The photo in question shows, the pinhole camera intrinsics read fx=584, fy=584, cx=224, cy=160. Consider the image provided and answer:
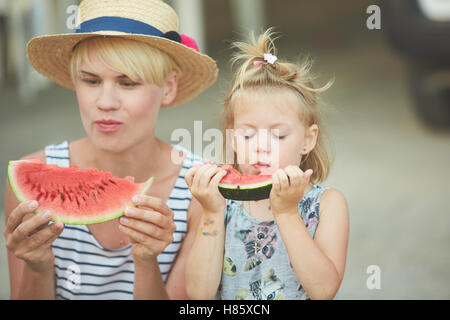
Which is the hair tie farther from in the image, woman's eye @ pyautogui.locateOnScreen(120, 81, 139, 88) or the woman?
woman's eye @ pyautogui.locateOnScreen(120, 81, 139, 88)

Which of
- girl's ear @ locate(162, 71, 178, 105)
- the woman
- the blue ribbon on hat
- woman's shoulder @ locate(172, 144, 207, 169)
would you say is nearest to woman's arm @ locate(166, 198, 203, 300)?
the woman

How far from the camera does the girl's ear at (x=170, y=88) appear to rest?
2.74m

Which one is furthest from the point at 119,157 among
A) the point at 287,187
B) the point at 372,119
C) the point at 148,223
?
the point at 372,119

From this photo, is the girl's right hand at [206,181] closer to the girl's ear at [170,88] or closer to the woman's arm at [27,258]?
the woman's arm at [27,258]

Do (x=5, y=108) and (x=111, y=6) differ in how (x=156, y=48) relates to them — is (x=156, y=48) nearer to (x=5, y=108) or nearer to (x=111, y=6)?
(x=111, y=6)

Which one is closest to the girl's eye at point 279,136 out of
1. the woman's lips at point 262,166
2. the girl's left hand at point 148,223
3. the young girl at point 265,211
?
the young girl at point 265,211

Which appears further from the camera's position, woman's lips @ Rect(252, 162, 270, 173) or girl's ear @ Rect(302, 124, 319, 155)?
girl's ear @ Rect(302, 124, 319, 155)

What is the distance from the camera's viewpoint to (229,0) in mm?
13133

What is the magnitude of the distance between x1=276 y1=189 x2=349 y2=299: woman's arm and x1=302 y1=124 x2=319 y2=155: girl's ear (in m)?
0.26

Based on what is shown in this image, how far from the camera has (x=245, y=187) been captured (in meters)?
2.18

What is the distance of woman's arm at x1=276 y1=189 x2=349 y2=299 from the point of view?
215 centimetres

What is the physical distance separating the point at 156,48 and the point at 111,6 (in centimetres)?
26

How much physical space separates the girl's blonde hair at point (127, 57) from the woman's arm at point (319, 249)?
2.86 ft
